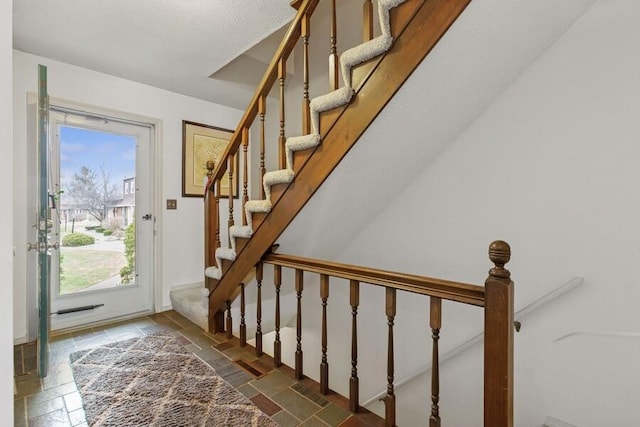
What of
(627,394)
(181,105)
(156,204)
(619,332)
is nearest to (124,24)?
(181,105)

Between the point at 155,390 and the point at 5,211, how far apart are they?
1.45 meters

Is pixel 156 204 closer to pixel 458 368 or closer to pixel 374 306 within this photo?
pixel 374 306

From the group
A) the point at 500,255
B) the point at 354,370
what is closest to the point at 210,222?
the point at 354,370

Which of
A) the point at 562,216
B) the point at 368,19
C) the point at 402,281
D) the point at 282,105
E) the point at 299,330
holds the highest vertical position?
the point at 368,19

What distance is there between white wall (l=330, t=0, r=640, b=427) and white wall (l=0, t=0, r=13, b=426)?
2.15 meters

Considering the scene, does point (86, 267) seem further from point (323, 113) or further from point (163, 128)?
point (323, 113)

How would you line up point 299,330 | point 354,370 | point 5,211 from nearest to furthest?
point 5,211
point 354,370
point 299,330

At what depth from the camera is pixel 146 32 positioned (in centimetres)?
204

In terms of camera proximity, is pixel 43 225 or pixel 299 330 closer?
pixel 43 225

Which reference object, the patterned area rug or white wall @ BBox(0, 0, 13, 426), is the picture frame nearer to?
the patterned area rug

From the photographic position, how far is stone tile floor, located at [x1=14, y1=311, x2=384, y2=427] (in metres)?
1.42

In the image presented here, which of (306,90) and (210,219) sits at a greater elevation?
(306,90)

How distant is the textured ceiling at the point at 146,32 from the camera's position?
1796mm

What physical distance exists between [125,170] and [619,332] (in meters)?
3.75
